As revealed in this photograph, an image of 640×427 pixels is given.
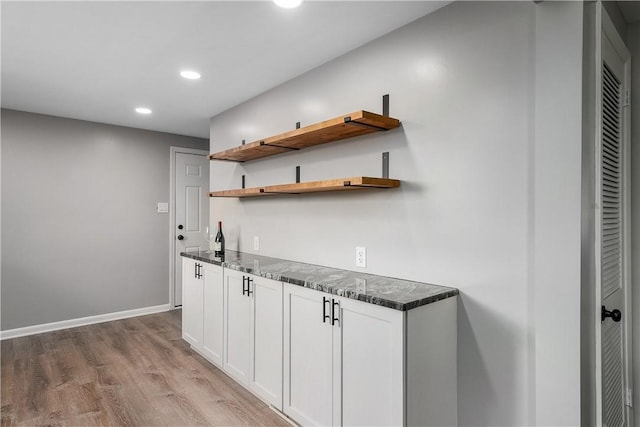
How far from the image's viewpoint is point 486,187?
174 cm

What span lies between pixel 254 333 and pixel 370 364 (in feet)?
3.37

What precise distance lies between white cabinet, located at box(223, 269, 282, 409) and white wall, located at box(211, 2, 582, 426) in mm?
560

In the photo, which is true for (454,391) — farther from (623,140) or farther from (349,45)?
(349,45)

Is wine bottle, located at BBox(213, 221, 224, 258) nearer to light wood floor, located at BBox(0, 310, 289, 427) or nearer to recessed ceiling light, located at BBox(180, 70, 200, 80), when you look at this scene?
light wood floor, located at BBox(0, 310, 289, 427)

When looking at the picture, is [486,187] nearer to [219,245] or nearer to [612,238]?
[612,238]

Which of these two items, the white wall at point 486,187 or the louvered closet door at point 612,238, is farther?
the louvered closet door at point 612,238

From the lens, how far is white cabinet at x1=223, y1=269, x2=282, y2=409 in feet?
7.47

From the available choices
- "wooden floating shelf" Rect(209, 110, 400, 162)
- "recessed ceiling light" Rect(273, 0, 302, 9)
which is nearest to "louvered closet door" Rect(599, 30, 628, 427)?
"wooden floating shelf" Rect(209, 110, 400, 162)

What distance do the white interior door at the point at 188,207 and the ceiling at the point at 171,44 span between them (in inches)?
63.1

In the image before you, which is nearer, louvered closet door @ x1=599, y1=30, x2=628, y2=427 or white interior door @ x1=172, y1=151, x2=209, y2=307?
louvered closet door @ x1=599, y1=30, x2=628, y2=427

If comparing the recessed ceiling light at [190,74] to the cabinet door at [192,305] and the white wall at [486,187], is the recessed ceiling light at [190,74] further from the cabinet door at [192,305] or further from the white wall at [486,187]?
the cabinet door at [192,305]

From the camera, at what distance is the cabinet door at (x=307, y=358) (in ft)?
6.36

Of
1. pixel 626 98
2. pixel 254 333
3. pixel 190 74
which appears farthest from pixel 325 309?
pixel 190 74

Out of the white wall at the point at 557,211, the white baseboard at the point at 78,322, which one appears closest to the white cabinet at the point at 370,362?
the white wall at the point at 557,211
